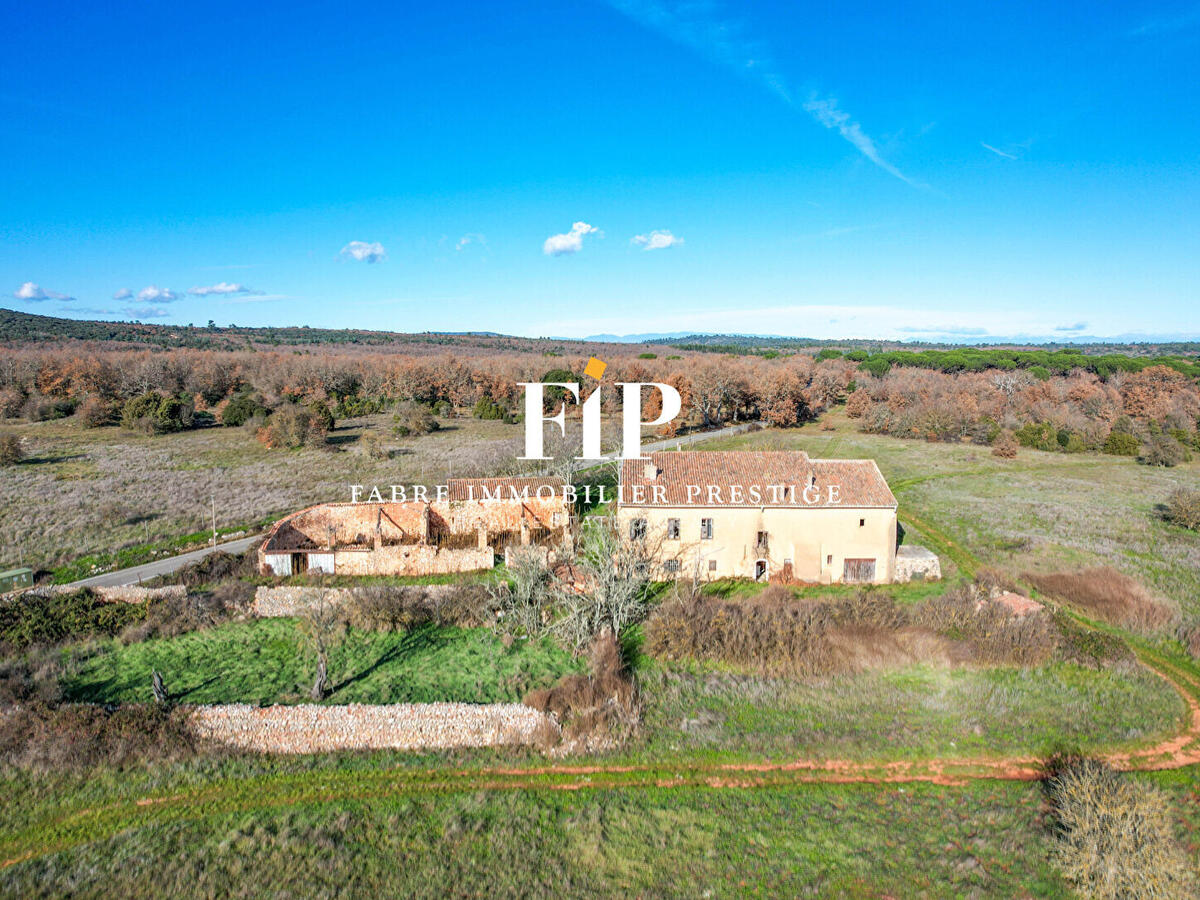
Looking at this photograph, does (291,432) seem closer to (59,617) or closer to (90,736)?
(59,617)

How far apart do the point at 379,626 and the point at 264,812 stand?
854 cm

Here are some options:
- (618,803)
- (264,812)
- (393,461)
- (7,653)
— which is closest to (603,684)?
(618,803)

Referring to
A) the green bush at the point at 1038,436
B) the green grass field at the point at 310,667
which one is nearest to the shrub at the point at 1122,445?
the green bush at the point at 1038,436

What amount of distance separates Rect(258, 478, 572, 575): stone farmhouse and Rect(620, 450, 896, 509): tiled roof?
4264 mm

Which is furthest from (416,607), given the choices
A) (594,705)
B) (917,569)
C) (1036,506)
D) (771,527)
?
(1036,506)

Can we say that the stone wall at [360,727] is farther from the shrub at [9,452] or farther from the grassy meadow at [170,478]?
the shrub at [9,452]

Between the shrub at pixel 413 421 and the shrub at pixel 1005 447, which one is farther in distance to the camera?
the shrub at pixel 413 421

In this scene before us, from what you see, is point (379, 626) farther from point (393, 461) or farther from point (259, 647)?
point (393, 461)

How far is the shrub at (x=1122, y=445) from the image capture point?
57.6 metres

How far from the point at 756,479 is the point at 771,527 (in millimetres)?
2243

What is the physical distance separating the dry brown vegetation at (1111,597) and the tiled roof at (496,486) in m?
21.6

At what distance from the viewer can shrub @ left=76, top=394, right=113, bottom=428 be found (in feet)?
199

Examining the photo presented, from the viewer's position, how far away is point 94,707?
1662cm

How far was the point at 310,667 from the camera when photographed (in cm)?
2000
